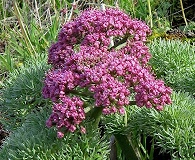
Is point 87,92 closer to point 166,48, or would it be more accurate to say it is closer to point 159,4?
point 166,48

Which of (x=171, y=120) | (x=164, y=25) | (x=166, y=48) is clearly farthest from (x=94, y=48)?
(x=164, y=25)

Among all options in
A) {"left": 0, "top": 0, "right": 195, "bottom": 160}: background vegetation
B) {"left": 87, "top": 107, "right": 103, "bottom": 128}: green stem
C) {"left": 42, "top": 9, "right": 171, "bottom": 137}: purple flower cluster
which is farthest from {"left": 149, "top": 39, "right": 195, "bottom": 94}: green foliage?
{"left": 87, "top": 107, "right": 103, "bottom": 128}: green stem

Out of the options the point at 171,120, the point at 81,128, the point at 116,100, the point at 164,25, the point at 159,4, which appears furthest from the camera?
the point at 159,4

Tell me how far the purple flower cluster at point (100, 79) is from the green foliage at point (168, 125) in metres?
0.18

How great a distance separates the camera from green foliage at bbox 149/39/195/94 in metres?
2.06

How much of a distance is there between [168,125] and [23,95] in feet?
2.33

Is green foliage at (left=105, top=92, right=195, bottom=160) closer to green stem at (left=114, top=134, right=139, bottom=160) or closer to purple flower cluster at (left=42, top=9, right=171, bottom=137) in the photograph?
green stem at (left=114, top=134, right=139, bottom=160)

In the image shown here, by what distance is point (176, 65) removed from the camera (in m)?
2.06

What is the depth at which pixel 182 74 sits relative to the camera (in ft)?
6.84

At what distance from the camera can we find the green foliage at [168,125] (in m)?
1.66

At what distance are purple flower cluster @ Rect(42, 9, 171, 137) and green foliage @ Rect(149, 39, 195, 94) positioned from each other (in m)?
0.32

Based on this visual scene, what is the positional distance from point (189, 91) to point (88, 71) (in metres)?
0.72

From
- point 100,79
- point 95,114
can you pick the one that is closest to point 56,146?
point 95,114

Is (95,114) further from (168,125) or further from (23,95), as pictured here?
(23,95)
